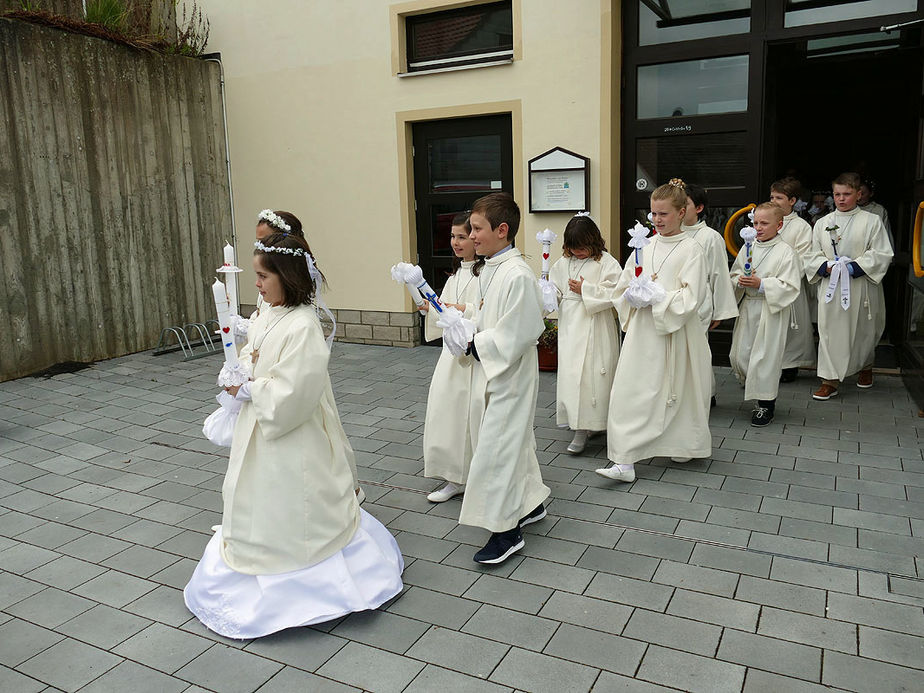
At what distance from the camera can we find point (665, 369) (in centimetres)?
503

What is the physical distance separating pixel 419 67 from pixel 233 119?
9.11ft

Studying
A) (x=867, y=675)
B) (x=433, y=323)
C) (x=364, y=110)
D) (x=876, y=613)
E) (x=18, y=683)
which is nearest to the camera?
(x=867, y=675)

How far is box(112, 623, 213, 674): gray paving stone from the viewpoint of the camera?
317 cm

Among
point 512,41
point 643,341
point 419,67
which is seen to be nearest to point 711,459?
point 643,341

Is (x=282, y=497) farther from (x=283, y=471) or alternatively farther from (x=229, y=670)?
(x=229, y=670)

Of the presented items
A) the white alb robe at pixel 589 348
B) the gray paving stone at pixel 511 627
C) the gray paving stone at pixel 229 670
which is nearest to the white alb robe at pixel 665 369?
the white alb robe at pixel 589 348

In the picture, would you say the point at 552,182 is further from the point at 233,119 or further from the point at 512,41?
the point at 233,119

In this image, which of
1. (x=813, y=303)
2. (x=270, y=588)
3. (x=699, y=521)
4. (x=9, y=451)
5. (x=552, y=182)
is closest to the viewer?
(x=270, y=588)

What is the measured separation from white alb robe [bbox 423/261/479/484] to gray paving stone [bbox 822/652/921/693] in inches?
84.5

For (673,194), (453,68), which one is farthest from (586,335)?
(453,68)

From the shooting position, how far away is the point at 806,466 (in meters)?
5.18

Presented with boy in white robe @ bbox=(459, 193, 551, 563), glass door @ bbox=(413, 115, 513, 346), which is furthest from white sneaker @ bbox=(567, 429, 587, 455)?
glass door @ bbox=(413, 115, 513, 346)

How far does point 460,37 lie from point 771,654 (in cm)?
729

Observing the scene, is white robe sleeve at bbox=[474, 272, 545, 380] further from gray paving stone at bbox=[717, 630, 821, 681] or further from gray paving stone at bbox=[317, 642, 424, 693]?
gray paving stone at bbox=[717, 630, 821, 681]
